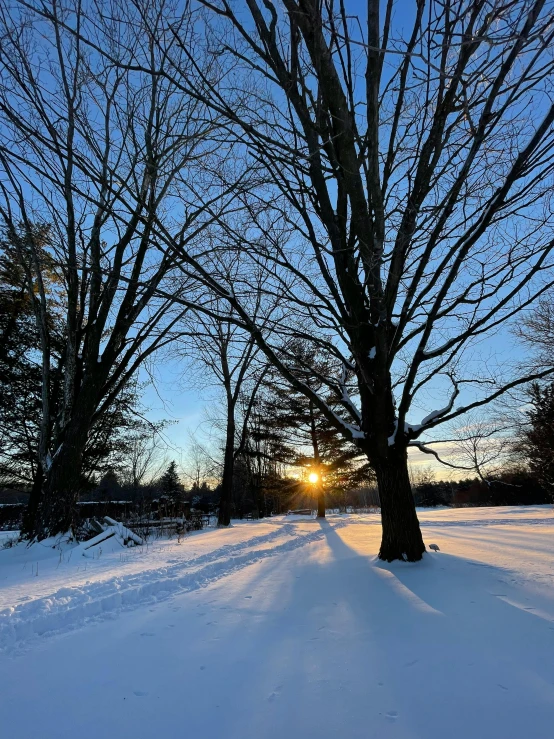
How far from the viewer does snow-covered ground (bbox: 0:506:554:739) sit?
1.70m

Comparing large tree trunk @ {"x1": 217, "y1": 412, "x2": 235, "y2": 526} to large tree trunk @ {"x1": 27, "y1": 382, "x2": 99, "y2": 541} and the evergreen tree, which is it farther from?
the evergreen tree

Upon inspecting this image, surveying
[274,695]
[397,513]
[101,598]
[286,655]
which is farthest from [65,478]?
[274,695]

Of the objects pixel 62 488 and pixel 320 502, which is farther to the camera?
pixel 320 502

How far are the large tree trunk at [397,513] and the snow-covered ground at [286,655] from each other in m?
0.33

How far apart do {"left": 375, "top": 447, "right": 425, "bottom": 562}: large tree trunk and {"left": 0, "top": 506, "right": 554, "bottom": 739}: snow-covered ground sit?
0.33 meters

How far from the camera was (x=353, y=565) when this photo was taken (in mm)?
4836

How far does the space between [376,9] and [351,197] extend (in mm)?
1659

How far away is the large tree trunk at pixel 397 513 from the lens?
476cm

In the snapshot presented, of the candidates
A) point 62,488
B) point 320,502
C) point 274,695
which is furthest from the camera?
point 320,502

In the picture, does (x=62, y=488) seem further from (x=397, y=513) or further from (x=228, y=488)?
(x=228, y=488)

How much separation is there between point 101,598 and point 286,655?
2118 millimetres

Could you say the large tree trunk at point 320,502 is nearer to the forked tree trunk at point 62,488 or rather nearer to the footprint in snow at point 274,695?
the forked tree trunk at point 62,488

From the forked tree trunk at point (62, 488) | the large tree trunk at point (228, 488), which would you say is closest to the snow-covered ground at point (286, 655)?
the forked tree trunk at point (62, 488)

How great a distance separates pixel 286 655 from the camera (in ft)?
7.63
